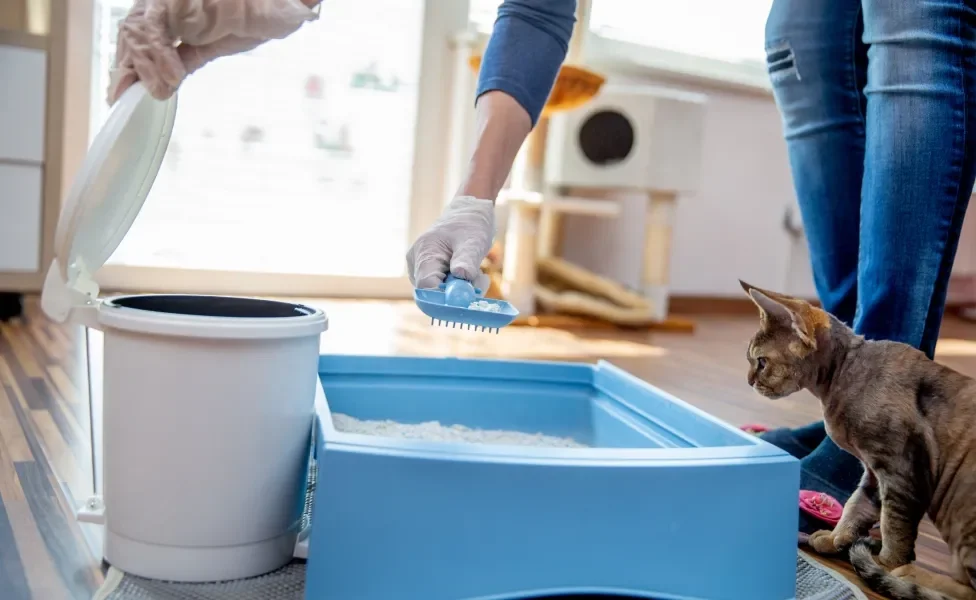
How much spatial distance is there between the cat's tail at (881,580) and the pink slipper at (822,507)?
9cm

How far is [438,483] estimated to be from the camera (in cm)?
65

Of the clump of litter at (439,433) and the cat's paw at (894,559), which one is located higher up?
the clump of litter at (439,433)

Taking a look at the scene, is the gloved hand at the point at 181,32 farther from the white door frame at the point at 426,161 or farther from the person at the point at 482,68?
the white door frame at the point at 426,161

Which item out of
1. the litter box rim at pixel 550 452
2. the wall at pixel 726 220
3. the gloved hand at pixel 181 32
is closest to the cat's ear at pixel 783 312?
the litter box rim at pixel 550 452

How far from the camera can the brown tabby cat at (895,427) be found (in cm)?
76

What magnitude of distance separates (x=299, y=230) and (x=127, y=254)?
1.66 ft

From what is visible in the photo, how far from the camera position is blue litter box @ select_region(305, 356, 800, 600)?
0.64 metres

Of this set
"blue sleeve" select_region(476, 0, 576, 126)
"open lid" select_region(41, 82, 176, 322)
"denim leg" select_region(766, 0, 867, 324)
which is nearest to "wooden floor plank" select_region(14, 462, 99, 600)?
"open lid" select_region(41, 82, 176, 322)

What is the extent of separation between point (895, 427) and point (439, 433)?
1.49ft

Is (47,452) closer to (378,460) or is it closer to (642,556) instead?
(378,460)

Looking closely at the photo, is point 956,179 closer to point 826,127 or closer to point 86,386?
point 826,127

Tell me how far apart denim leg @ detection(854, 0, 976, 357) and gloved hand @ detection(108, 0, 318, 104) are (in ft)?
1.95

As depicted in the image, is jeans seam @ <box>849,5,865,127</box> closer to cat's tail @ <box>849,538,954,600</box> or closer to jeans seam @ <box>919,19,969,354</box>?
jeans seam @ <box>919,19,969,354</box>

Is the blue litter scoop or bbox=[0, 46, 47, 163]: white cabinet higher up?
bbox=[0, 46, 47, 163]: white cabinet
